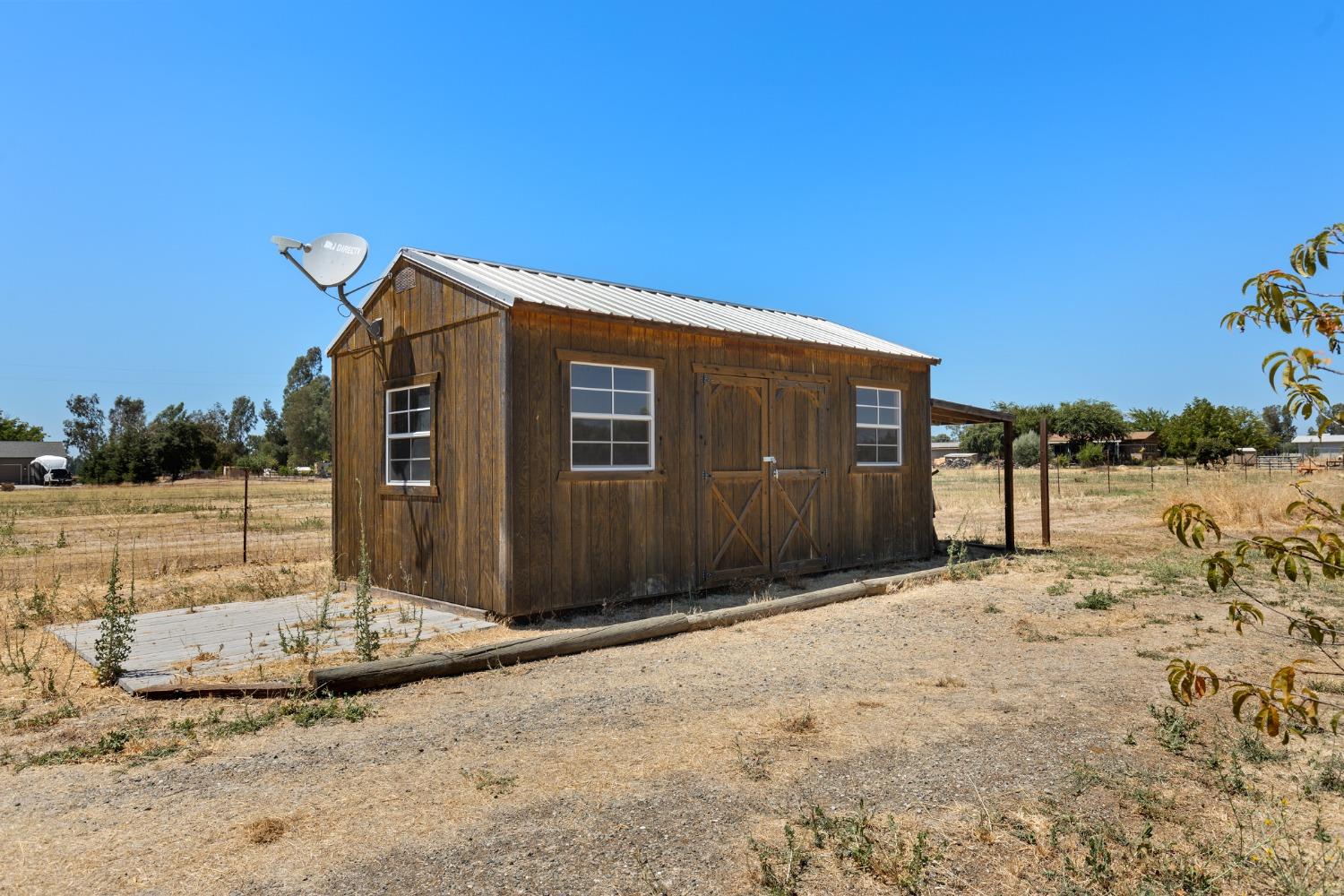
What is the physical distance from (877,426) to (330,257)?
296 inches

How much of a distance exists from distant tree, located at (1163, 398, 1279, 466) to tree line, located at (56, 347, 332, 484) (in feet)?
162

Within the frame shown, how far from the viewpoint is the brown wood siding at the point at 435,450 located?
7926mm

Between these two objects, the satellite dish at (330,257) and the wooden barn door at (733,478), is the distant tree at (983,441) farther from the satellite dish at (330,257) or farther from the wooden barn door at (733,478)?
the satellite dish at (330,257)

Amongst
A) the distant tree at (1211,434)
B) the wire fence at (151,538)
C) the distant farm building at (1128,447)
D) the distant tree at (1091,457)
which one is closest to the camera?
the wire fence at (151,538)

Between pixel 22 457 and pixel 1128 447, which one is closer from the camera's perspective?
pixel 22 457

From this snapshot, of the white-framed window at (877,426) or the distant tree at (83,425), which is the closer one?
the white-framed window at (877,426)

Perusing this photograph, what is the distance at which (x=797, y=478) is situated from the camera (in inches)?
412

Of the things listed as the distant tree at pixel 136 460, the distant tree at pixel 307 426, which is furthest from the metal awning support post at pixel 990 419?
the distant tree at pixel 307 426

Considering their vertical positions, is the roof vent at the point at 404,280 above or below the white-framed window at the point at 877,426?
above

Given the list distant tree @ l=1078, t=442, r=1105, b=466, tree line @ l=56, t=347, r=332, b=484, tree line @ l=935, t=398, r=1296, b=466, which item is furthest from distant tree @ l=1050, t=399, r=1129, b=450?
tree line @ l=56, t=347, r=332, b=484

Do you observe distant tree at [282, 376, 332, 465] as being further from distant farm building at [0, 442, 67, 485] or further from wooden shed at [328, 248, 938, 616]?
wooden shed at [328, 248, 938, 616]

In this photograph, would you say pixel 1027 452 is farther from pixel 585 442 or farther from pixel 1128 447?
pixel 585 442

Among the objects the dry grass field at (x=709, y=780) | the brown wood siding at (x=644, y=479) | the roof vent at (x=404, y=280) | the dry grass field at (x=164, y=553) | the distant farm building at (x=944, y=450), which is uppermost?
the roof vent at (x=404, y=280)

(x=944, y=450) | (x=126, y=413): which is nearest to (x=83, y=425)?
(x=126, y=413)
